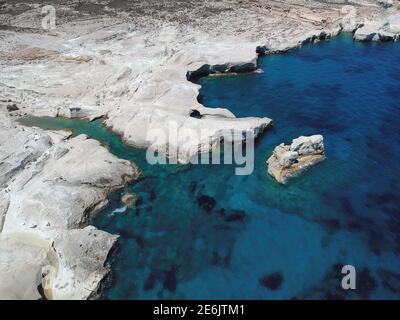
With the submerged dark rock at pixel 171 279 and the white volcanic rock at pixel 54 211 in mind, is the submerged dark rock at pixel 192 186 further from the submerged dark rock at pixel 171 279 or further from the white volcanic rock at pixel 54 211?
the submerged dark rock at pixel 171 279

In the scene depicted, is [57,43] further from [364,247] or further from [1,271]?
[364,247]

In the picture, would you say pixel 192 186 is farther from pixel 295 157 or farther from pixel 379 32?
pixel 379 32

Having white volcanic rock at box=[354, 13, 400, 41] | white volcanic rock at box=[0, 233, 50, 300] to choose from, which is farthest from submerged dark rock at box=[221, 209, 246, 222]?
white volcanic rock at box=[354, 13, 400, 41]

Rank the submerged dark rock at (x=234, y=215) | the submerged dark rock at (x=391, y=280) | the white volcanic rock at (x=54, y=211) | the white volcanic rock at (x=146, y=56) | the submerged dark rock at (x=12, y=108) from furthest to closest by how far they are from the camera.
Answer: the submerged dark rock at (x=12, y=108), the white volcanic rock at (x=146, y=56), the submerged dark rock at (x=234, y=215), the white volcanic rock at (x=54, y=211), the submerged dark rock at (x=391, y=280)

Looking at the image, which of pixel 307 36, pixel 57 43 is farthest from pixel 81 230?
pixel 307 36

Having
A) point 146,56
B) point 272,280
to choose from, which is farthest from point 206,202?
point 146,56

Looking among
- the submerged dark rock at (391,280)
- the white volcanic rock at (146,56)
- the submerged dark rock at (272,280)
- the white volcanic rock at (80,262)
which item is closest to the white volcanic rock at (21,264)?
the white volcanic rock at (80,262)

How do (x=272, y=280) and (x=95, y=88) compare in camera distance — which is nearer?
(x=272, y=280)
